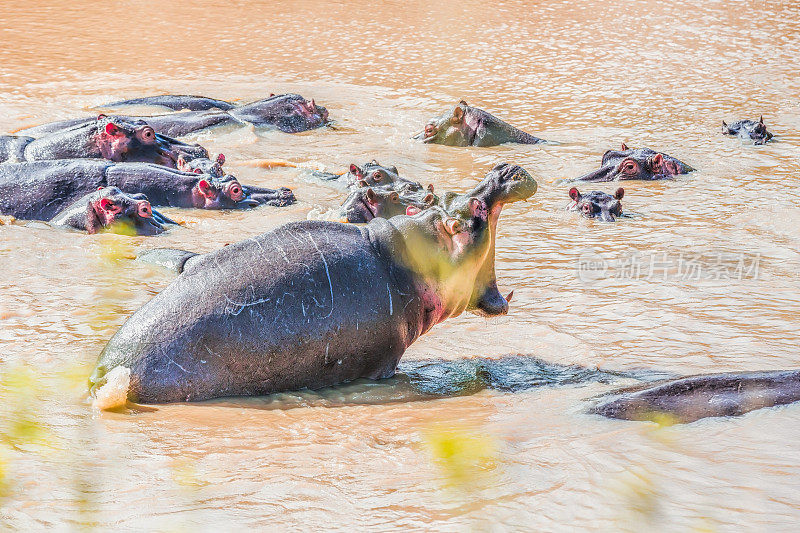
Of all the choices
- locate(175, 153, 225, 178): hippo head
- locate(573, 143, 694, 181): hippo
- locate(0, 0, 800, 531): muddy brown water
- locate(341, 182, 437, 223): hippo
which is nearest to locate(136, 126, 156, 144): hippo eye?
locate(175, 153, 225, 178): hippo head

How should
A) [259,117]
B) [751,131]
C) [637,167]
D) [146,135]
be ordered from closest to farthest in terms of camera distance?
[146,135] → [637,167] → [751,131] → [259,117]

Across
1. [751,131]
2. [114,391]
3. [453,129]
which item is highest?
[751,131]

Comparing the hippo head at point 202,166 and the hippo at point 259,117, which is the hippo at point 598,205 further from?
the hippo at point 259,117

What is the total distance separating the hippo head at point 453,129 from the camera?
430 inches

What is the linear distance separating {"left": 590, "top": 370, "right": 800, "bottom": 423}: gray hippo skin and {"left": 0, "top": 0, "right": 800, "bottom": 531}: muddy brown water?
0.26 feet

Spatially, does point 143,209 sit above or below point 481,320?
above

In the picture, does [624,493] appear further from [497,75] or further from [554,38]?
[554,38]

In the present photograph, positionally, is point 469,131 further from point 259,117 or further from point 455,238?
point 455,238

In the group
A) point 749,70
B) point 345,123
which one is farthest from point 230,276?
point 749,70

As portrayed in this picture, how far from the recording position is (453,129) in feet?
35.9

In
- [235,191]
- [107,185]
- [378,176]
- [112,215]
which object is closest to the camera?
[112,215]

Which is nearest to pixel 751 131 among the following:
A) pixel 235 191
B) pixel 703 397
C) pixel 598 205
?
pixel 598 205

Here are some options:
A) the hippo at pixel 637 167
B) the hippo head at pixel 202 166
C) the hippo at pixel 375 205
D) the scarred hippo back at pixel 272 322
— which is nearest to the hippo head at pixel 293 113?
the hippo head at pixel 202 166

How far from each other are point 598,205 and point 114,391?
16.6 feet
